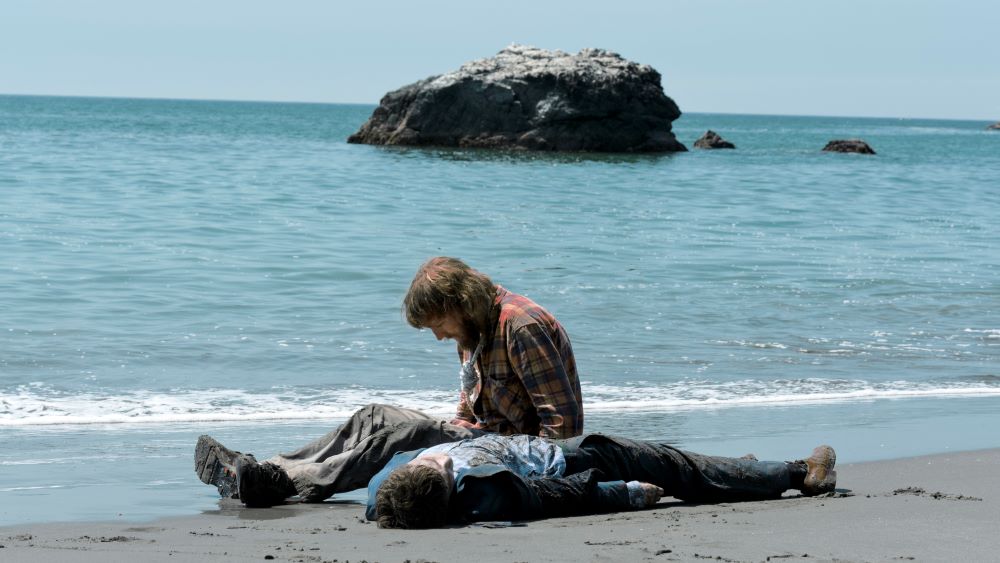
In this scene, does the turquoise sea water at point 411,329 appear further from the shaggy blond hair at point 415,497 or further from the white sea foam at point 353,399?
the shaggy blond hair at point 415,497

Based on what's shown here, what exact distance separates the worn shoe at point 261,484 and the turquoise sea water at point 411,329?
0.77 feet

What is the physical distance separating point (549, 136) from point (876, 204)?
28.7 meters

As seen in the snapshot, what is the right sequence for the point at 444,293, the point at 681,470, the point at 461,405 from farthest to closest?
the point at 461,405, the point at 681,470, the point at 444,293

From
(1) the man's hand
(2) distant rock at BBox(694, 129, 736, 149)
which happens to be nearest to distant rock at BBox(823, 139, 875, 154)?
(2) distant rock at BBox(694, 129, 736, 149)

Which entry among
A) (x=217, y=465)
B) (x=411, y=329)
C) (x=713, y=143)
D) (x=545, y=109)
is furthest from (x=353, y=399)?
(x=713, y=143)

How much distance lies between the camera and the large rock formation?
181 ft

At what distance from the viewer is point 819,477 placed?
5.08m

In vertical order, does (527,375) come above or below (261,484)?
above

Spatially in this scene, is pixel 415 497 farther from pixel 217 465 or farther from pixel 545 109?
pixel 545 109

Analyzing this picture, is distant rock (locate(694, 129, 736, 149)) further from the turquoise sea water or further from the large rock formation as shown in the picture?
the turquoise sea water

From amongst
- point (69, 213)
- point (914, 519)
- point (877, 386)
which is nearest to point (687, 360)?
point (877, 386)

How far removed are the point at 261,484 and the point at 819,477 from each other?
2314mm

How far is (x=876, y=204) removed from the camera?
90.4ft

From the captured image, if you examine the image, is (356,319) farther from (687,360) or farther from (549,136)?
(549,136)
